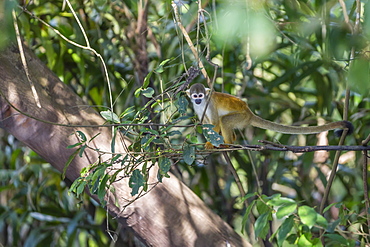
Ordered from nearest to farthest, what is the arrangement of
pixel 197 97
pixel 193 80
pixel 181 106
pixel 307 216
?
pixel 307 216
pixel 181 106
pixel 197 97
pixel 193 80

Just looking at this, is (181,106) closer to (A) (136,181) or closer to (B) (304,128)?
(A) (136,181)

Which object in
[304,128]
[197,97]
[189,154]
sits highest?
[189,154]

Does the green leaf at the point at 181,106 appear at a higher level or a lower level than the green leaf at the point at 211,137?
higher

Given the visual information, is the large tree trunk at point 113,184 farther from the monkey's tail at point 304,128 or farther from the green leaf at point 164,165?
the monkey's tail at point 304,128

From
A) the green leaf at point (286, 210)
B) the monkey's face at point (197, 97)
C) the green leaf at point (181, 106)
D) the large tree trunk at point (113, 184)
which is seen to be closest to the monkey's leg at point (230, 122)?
the monkey's face at point (197, 97)

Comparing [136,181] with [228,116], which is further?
[228,116]

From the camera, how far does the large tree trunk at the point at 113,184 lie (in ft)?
6.39

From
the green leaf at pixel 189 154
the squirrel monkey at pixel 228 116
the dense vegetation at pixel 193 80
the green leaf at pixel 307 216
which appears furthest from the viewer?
the dense vegetation at pixel 193 80

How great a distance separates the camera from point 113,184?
1951mm

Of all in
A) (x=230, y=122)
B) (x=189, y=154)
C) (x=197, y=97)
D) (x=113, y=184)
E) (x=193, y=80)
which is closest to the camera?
(x=189, y=154)

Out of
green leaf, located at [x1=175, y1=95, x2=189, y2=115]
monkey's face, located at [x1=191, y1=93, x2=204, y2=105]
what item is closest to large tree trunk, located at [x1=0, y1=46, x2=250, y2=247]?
monkey's face, located at [x1=191, y1=93, x2=204, y2=105]

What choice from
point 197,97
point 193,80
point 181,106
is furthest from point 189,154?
point 193,80

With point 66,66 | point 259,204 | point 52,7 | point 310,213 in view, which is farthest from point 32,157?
point 310,213

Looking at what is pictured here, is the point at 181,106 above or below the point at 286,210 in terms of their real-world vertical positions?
above
